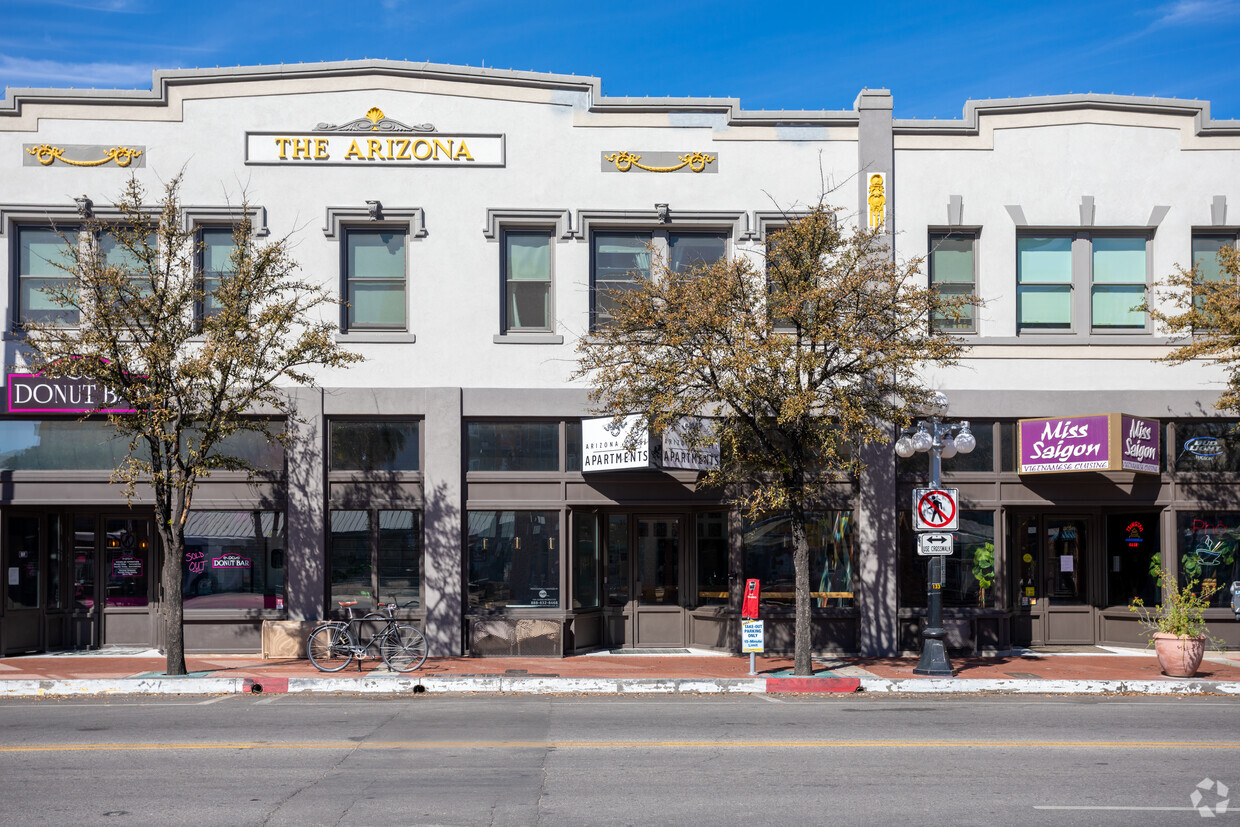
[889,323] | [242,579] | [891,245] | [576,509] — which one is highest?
[891,245]

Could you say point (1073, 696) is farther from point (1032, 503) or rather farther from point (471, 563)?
point (471, 563)

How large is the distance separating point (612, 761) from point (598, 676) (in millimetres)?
5539

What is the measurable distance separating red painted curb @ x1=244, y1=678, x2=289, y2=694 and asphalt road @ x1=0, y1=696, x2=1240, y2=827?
1076 millimetres

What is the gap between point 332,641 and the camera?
52.9ft

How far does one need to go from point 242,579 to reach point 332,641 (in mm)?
2710

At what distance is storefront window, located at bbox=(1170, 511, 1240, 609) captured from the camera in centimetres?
1844

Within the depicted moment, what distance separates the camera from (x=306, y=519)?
17.7 meters

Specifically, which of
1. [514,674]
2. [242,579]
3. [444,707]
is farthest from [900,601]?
[242,579]

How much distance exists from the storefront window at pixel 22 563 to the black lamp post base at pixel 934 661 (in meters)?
14.0

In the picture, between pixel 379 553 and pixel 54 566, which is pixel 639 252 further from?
pixel 54 566

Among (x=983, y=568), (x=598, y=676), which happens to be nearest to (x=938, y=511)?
(x=983, y=568)

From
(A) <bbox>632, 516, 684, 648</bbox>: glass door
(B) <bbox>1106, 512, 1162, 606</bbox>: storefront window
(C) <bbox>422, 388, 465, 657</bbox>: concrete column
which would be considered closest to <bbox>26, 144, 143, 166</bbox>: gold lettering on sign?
(C) <bbox>422, 388, 465, 657</bbox>: concrete column

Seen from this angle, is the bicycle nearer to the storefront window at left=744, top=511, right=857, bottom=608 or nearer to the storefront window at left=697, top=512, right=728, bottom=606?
the storefront window at left=697, top=512, right=728, bottom=606

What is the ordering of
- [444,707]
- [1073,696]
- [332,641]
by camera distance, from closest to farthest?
[444,707] → [1073,696] → [332,641]
